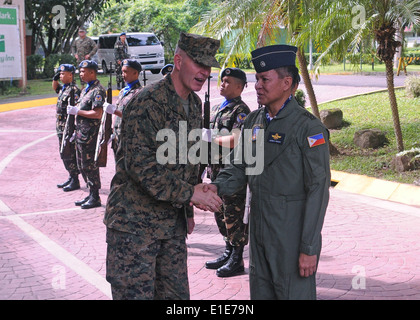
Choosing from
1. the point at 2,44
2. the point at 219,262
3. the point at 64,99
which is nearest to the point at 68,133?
the point at 64,99

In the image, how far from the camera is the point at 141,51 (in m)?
28.6

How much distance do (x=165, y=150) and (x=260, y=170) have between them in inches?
23.7

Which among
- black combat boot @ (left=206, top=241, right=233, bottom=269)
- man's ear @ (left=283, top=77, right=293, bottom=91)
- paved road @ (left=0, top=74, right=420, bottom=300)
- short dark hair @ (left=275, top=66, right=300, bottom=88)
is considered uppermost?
short dark hair @ (left=275, top=66, right=300, bottom=88)

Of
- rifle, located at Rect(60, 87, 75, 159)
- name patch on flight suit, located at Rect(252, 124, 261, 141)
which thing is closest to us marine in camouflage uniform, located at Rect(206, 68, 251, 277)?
name patch on flight suit, located at Rect(252, 124, 261, 141)

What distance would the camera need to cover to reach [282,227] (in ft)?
11.6

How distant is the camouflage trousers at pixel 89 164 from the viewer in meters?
8.59

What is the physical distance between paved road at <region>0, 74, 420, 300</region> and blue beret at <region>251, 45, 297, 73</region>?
2.44 metres

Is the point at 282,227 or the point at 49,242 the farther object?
the point at 49,242

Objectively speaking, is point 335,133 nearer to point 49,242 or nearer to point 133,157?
point 49,242

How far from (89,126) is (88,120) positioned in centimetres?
9

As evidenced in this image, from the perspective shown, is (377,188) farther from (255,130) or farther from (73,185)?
(255,130)

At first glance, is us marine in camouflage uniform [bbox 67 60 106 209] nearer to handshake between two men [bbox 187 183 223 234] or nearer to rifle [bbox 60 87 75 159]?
rifle [bbox 60 87 75 159]

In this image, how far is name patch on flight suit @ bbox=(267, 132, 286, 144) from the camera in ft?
11.8
